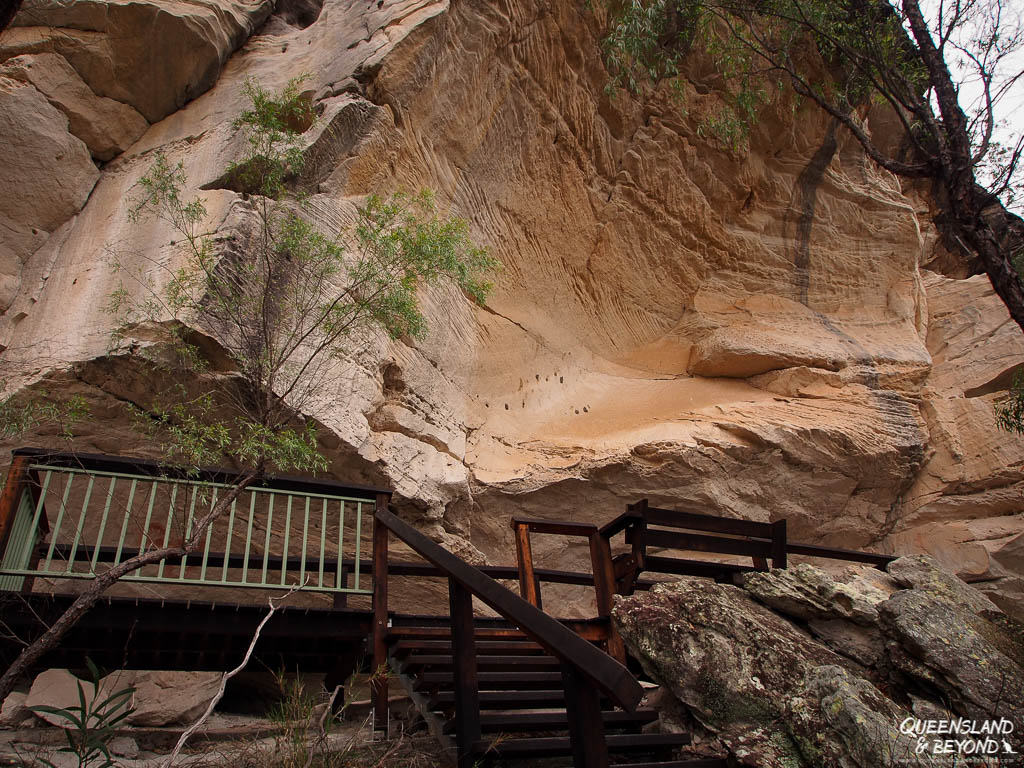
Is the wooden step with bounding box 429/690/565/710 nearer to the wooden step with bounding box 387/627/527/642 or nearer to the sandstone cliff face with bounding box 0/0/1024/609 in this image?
the wooden step with bounding box 387/627/527/642

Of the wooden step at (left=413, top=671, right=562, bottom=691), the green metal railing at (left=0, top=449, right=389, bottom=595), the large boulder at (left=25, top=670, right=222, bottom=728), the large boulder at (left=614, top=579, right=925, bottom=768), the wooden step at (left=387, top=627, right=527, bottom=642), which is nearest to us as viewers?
the large boulder at (left=614, top=579, right=925, bottom=768)

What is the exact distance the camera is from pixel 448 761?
2.95m

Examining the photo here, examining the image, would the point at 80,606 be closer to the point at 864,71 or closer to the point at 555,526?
the point at 555,526

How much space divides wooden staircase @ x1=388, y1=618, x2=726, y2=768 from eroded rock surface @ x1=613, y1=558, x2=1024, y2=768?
28 cm

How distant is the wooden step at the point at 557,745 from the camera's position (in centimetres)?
263

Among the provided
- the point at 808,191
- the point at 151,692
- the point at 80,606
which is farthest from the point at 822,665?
the point at 808,191

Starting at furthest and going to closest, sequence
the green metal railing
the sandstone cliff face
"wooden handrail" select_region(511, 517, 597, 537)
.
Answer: the sandstone cliff face, "wooden handrail" select_region(511, 517, 597, 537), the green metal railing

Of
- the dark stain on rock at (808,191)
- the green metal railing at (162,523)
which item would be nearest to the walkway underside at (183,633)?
the green metal railing at (162,523)

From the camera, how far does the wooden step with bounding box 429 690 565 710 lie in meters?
3.24

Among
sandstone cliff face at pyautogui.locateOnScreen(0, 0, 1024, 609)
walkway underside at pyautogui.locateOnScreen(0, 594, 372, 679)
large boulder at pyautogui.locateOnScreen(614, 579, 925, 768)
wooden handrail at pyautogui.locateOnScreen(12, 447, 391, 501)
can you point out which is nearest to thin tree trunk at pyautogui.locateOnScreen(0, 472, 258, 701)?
walkway underside at pyautogui.locateOnScreen(0, 594, 372, 679)

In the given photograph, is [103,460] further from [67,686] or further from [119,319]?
[67,686]

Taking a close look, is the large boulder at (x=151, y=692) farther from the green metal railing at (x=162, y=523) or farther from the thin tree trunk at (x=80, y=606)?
the thin tree trunk at (x=80, y=606)

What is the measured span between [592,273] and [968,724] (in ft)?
29.0

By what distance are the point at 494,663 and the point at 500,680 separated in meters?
0.28
